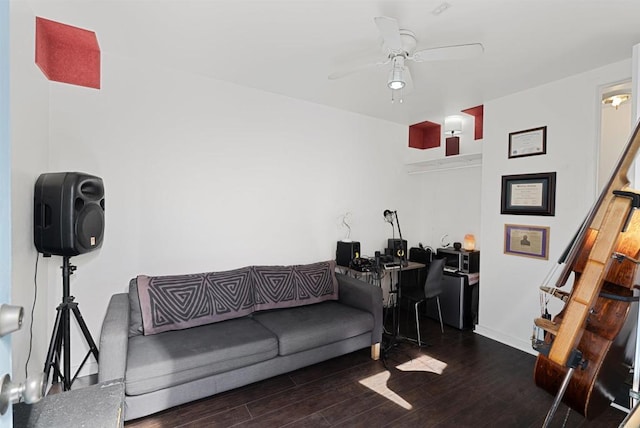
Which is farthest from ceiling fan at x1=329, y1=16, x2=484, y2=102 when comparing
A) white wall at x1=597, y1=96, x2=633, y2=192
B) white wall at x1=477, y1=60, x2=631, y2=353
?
white wall at x1=597, y1=96, x2=633, y2=192

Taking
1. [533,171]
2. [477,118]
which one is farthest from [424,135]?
[533,171]

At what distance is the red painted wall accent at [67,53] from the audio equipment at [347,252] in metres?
2.82

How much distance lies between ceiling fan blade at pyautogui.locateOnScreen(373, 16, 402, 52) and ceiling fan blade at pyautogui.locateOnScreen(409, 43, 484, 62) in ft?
0.55

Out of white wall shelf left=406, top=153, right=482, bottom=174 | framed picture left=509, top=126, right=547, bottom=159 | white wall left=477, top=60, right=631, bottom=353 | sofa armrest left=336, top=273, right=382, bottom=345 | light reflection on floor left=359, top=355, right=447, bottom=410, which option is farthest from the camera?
white wall shelf left=406, top=153, right=482, bottom=174

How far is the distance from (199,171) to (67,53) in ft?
4.24

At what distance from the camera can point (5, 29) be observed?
700 millimetres

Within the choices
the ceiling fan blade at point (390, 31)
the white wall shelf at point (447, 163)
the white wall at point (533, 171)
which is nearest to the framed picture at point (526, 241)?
the white wall at point (533, 171)

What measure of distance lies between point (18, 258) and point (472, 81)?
3.78 m

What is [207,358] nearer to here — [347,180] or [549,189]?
[347,180]

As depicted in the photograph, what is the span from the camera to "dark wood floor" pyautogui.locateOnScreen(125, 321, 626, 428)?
2.02 m

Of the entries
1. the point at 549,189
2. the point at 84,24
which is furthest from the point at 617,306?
the point at 84,24

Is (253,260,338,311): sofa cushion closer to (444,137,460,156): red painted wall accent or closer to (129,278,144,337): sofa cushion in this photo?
(129,278,144,337): sofa cushion

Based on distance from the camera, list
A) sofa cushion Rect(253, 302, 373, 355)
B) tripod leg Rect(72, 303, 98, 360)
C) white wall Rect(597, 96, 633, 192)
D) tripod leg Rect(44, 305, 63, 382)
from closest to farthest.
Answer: tripod leg Rect(44, 305, 63, 382) < tripod leg Rect(72, 303, 98, 360) < sofa cushion Rect(253, 302, 373, 355) < white wall Rect(597, 96, 633, 192)

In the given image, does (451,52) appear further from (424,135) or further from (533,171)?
(424,135)
